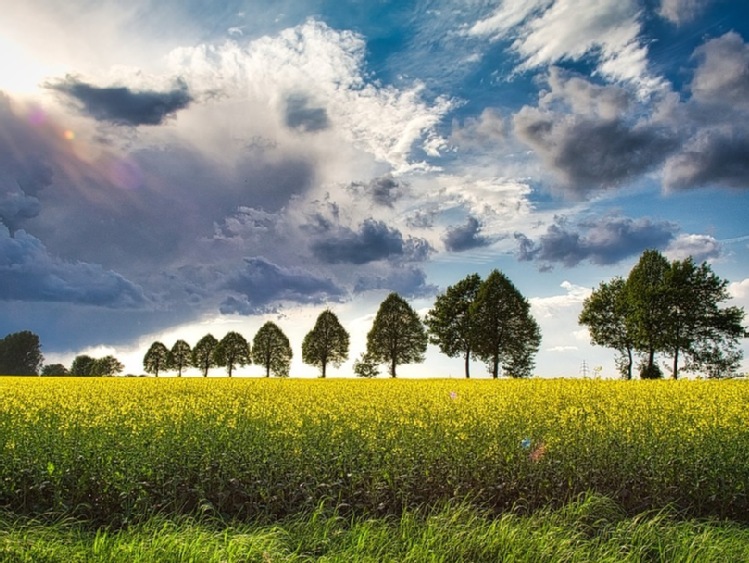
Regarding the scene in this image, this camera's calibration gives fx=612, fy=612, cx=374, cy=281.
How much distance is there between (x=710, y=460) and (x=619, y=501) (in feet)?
5.71

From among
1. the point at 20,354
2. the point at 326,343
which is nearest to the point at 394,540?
the point at 326,343

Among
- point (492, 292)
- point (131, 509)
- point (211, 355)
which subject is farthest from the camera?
point (211, 355)

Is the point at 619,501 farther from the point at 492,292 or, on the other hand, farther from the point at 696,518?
the point at 492,292

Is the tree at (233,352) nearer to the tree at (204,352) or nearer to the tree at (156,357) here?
the tree at (204,352)

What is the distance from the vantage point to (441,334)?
51656 millimetres

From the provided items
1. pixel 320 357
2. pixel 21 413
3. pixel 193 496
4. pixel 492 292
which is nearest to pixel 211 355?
pixel 320 357

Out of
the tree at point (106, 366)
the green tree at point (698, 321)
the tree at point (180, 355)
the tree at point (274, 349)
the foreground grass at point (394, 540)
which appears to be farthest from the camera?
the tree at point (106, 366)

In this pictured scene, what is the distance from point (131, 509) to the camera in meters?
9.24

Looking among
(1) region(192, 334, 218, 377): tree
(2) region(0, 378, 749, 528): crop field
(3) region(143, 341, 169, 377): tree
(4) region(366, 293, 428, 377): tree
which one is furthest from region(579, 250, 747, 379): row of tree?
(3) region(143, 341, 169, 377): tree

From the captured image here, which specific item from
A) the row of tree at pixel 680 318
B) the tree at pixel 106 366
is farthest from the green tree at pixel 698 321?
the tree at pixel 106 366

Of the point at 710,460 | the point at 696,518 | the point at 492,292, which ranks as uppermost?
the point at 492,292

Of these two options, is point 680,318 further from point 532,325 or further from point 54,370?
point 54,370

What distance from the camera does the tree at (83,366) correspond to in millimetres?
104062

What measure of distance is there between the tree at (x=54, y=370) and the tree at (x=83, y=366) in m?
3.26
